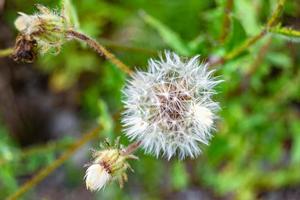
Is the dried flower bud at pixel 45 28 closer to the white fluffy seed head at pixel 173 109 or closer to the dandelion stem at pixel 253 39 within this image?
the white fluffy seed head at pixel 173 109

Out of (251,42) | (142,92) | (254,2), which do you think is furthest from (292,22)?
(142,92)

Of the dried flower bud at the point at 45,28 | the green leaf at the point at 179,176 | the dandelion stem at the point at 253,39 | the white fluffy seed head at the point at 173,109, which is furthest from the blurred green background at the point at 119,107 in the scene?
the dried flower bud at the point at 45,28

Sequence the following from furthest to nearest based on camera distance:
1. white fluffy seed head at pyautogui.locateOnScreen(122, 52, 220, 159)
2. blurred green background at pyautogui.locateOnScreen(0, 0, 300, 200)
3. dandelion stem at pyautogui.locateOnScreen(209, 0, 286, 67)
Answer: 1. blurred green background at pyautogui.locateOnScreen(0, 0, 300, 200)
2. dandelion stem at pyautogui.locateOnScreen(209, 0, 286, 67)
3. white fluffy seed head at pyautogui.locateOnScreen(122, 52, 220, 159)

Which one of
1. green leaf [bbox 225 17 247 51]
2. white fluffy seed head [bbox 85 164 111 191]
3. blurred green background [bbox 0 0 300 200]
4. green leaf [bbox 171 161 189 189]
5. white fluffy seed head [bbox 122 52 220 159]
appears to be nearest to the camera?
white fluffy seed head [bbox 85 164 111 191]

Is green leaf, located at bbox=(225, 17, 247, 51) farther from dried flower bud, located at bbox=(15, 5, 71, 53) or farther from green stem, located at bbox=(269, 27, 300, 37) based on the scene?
dried flower bud, located at bbox=(15, 5, 71, 53)

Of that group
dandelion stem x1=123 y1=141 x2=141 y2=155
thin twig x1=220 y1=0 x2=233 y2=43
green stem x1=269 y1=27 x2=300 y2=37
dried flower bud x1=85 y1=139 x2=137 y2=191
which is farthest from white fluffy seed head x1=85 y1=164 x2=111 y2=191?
thin twig x1=220 y1=0 x2=233 y2=43

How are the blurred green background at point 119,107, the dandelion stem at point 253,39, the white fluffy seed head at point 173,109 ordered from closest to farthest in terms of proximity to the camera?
the white fluffy seed head at point 173,109
the dandelion stem at point 253,39
the blurred green background at point 119,107

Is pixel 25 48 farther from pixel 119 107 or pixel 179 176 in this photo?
pixel 179 176
